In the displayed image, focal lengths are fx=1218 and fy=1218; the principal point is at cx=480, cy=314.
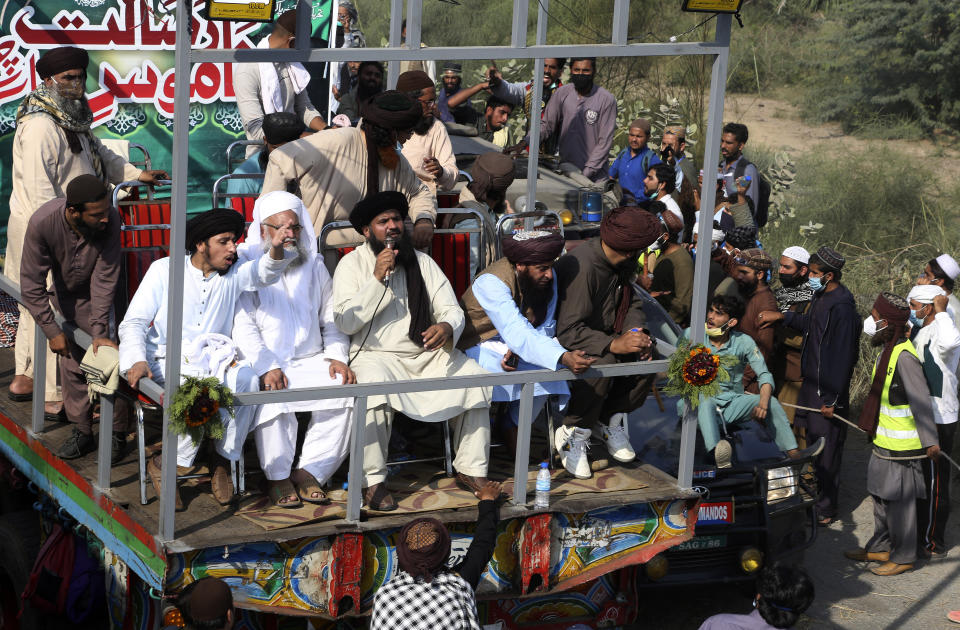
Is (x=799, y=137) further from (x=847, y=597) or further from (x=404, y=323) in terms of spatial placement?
(x=404, y=323)

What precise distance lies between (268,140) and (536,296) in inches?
81.0

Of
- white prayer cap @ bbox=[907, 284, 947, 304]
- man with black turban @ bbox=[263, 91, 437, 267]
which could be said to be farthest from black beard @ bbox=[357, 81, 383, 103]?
white prayer cap @ bbox=[907, 284, 947, 304]

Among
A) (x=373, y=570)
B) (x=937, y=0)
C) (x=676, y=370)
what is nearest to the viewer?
(x=373, y=570)

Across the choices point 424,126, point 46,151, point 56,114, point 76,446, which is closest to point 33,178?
point 46,151

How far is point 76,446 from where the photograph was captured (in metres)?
5.73

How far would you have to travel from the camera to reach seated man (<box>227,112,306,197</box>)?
6.88m

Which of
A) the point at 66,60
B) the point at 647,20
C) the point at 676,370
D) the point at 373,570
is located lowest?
the point at 373,570

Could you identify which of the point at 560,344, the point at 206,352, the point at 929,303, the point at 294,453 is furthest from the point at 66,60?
the point at 929,303

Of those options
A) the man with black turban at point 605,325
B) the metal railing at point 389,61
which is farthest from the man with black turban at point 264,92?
the man with black turban at point 605,325

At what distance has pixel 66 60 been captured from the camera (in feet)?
20.5

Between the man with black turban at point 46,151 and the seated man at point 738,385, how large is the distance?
3.80 metres

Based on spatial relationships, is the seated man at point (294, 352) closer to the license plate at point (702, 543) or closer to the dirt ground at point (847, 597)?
the license plate at point (702, 543)

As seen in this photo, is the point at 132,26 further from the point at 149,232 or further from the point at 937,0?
the point at 937,0

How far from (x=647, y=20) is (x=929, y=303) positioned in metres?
12.0
